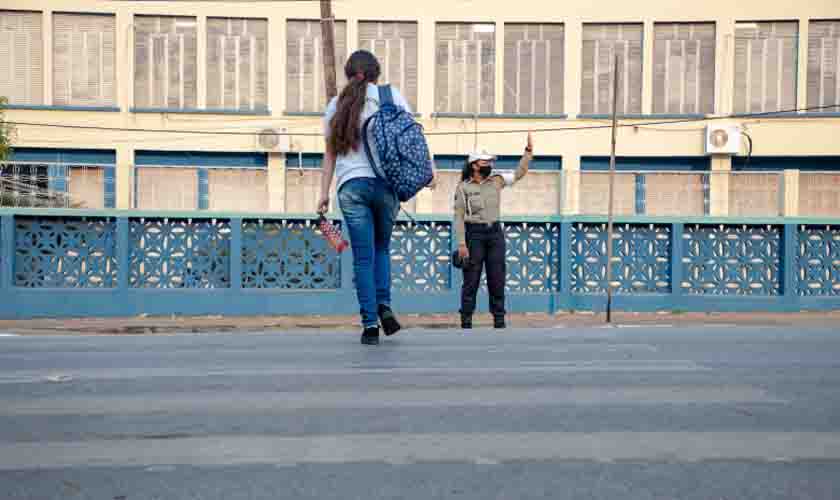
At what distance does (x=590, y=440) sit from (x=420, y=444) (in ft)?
1.80

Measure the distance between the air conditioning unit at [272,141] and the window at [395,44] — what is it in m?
3.49

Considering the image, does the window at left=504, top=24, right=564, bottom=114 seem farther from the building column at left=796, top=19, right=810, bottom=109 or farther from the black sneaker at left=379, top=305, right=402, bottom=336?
the black sneaker at left=379, top=305, right=402, bottom=336

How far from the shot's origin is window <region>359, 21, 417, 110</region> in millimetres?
29969

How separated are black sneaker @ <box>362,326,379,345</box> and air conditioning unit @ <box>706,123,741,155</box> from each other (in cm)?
2429

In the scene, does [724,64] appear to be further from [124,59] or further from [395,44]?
[124,59]

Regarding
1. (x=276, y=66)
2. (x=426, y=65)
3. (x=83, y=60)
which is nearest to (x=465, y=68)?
(x=426, y=65)

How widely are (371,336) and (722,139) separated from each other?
24547 millimetres

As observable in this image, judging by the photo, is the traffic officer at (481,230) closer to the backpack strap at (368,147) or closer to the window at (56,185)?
the backpack strap at (368,147)

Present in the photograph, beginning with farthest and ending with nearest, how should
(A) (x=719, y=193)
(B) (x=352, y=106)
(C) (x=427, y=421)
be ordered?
(A) (x=719, y=193)
(B) (x=352, y=106)
(C) (x=427, y=421)

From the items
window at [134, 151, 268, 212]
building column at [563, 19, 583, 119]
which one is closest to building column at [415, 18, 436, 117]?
building column at [563, 19, 583, 119]

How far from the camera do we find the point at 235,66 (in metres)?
29.6

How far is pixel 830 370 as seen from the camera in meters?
4.82

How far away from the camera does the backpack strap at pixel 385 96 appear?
6.27 metres

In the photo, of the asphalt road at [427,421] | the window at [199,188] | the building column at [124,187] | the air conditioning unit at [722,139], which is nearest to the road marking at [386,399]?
the asphalt road at [427,421]
